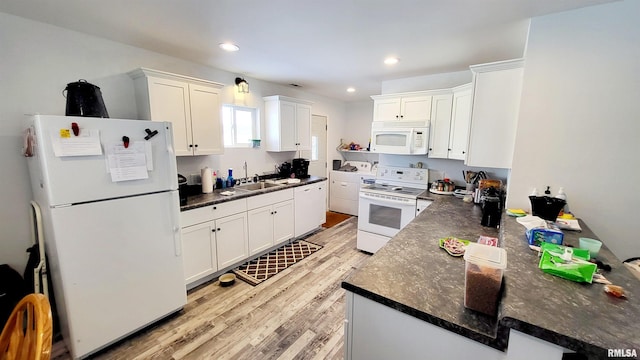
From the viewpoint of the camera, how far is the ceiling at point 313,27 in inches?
65.9

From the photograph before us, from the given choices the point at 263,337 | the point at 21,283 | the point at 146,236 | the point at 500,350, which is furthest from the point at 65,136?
the point at 500,350

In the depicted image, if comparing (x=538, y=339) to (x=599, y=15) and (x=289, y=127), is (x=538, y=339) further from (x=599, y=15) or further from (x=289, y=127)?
(x=289, y=127)

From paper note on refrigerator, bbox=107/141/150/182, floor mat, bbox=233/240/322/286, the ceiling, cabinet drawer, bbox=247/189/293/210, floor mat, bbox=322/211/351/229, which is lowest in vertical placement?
floor mat, bbox=233/240/322/286

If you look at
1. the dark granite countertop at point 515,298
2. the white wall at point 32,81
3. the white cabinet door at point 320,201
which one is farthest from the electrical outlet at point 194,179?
the dark granite countertop at point 515,298

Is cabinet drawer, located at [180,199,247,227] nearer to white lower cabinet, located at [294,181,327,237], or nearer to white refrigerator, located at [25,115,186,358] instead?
white refrigerator, located at [25,115,186,358]

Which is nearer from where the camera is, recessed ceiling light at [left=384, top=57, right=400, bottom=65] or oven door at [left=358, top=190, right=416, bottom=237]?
recessed ceiling light at [left=384, top=57, right=400, bottom=65]

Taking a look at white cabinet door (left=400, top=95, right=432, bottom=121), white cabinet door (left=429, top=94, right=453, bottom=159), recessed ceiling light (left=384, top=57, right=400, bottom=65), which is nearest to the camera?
recessed ceiling light (left=384, top=57, right=400, bottom=65)

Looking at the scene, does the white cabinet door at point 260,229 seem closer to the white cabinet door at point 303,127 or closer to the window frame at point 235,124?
the window frame at point 235,124

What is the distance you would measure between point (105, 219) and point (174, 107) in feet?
4.30

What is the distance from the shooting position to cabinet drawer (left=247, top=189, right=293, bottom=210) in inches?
121

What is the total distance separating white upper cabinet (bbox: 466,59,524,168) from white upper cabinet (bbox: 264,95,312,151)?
2.49 metres

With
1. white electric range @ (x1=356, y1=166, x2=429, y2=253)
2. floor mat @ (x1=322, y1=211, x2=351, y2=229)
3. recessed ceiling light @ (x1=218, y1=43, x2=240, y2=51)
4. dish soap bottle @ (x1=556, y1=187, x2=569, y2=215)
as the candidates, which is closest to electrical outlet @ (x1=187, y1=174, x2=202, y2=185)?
recessed ceiling light @ (x1=218, y1=43, x2=240, y2=51)

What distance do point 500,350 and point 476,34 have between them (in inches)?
88.8

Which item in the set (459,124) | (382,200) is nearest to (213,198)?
(382,200)
